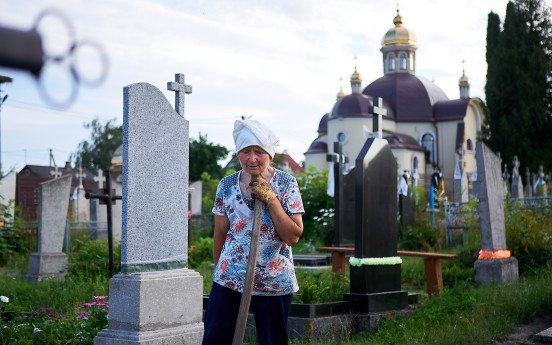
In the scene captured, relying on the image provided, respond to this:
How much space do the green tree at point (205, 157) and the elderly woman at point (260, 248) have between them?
45962mm

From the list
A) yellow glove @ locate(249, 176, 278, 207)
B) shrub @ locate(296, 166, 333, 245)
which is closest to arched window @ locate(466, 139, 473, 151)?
shrub @ locate(296, 166, 333, 245)

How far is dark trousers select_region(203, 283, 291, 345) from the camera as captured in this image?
344 cm

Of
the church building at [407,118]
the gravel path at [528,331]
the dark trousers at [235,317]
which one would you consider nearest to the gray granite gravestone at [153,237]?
the dark trousers at [235,317]

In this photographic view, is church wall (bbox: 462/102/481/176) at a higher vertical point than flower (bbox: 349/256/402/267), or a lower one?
higher

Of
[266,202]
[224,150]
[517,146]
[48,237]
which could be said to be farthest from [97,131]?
[266,202]

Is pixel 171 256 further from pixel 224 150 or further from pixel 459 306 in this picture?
pixel 224 150

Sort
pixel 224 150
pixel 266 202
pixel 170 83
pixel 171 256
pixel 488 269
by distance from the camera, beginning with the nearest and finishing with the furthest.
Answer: pixel 266 202 < pixel 171 256 < pixel 170 83 < pixel 488 269 < pixel 224 150

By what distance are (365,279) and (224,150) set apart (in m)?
44.1

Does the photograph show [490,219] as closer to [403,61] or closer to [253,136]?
[253,136]

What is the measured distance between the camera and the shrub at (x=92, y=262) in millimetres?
10840

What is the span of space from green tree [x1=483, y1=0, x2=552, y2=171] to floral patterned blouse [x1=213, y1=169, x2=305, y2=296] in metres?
33.4

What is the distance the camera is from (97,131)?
199 ft

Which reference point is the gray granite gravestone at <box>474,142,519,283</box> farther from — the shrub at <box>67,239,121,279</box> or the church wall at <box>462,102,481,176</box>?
the church wall at <box>462,102,481,176</box>

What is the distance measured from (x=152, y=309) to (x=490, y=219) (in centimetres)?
587
